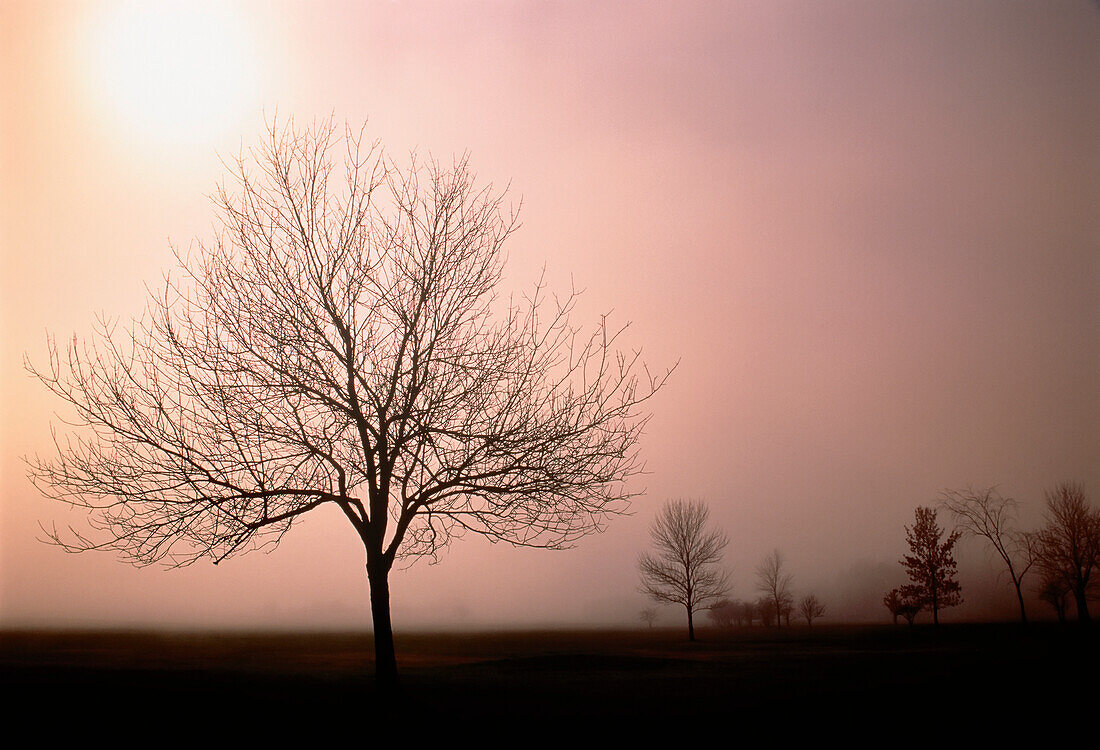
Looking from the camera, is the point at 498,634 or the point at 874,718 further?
the point at 498,634

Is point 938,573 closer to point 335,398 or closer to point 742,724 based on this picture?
point 742,724

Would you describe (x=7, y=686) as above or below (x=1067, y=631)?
above

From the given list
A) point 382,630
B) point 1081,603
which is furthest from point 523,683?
point 1081,603

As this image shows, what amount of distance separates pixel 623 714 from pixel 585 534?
98.4 inches

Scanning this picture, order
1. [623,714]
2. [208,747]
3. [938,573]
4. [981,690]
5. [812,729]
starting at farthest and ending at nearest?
1. [938,573]
2. [981,690]
3. [623,714]
4. [812,729]
5. [208,747]

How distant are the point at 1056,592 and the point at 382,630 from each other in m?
27.9

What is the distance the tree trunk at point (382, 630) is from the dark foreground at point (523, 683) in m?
0.27

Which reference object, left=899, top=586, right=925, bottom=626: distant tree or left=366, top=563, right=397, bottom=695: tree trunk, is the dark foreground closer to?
left=366, top=563, right=397, bottom=695: tree trunk

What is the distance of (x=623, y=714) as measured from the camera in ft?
32.9

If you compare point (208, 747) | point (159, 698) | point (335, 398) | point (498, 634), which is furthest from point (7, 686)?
point (498, 634)

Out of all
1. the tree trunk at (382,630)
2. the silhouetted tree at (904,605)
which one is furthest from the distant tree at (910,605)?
the tree trunk at (382,630)

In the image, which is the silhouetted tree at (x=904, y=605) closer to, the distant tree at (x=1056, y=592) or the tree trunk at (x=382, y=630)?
the distant tree at (x=1056, y=592)

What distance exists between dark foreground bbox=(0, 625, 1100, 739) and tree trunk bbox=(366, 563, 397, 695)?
272 mm

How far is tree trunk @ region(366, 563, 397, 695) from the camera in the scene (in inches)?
424
